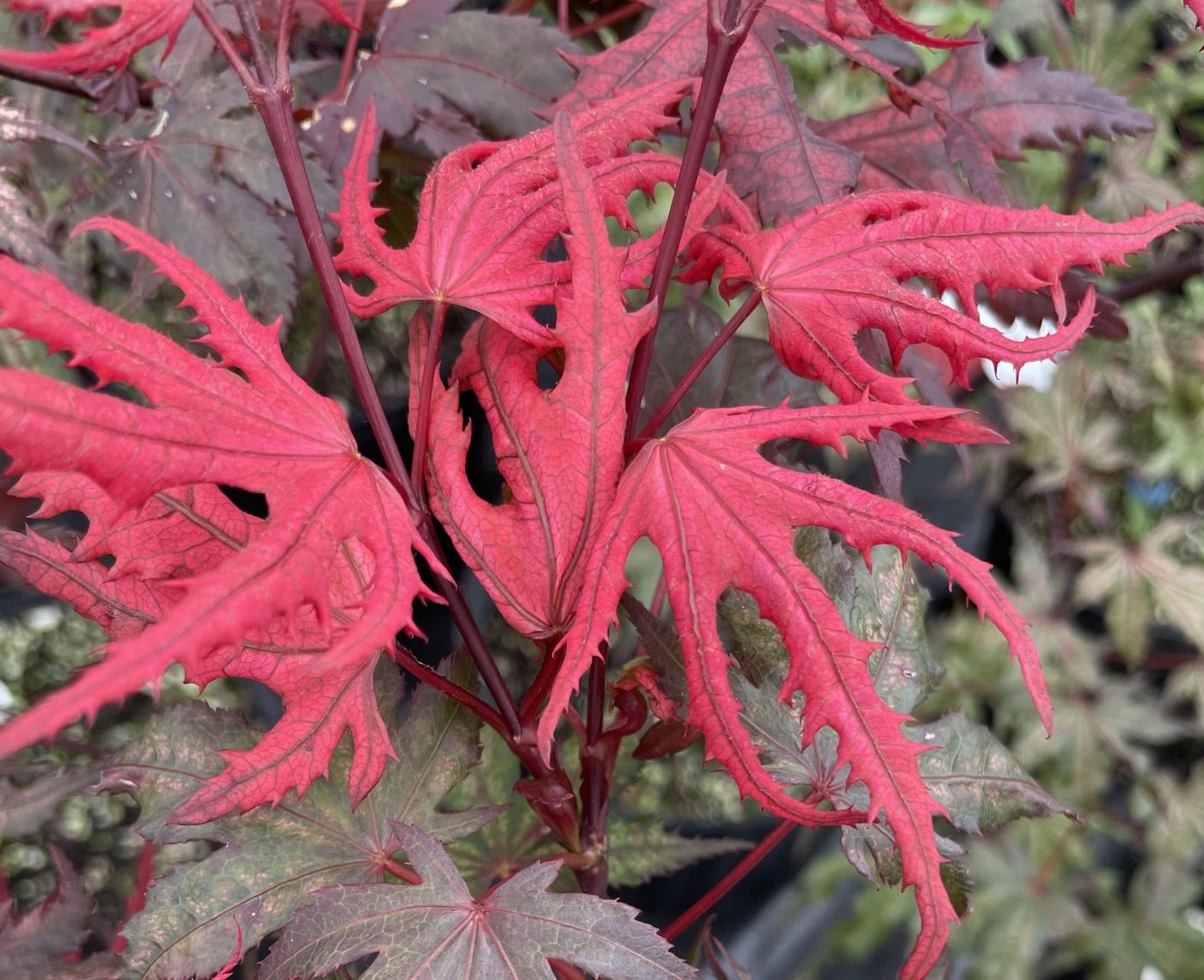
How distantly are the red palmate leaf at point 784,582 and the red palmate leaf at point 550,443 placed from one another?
0.02 meters

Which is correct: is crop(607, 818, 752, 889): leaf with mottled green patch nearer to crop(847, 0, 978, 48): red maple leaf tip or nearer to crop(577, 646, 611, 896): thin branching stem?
crop(577, 646, 611, 896): thin branching stem

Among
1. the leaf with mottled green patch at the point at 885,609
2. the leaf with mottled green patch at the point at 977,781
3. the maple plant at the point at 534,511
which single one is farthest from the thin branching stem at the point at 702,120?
the leaf with mottled green patch at the point at 977,781

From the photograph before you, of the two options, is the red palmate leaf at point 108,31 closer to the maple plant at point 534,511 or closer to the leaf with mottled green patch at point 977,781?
the maple plant at point 534,511

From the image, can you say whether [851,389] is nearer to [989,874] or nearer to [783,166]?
[783,166]

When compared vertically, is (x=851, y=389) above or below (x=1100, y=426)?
above

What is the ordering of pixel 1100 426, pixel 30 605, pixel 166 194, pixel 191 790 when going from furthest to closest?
pixel 1100 426 < pixel 30 605 < pixel 166 194 < pixel 191 790

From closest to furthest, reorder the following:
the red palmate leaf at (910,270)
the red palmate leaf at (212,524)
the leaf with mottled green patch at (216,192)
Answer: the red palmate leaf at (212,524), the red palmate leaf at (910,270), the leaf with mottled green patch at (216,192)

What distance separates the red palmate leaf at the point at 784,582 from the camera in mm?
316

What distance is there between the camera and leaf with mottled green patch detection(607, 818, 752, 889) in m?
0.56

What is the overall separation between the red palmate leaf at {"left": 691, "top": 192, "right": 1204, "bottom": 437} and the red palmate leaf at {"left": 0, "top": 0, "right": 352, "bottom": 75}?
220mm

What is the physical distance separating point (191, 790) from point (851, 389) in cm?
32

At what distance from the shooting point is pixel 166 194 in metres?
0.53

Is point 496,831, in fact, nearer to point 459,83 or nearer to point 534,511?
point 534,511

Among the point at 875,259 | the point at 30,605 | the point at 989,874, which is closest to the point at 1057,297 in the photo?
the point at 875,259
